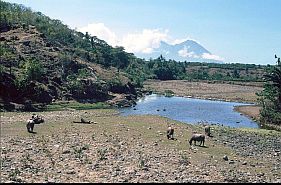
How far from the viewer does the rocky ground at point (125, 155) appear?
3042 cm

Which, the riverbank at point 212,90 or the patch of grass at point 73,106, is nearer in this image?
the patch of grass at point 73,106

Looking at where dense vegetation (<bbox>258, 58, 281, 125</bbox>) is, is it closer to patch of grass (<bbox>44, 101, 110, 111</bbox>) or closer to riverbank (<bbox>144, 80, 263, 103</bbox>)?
patch of grass (<bbox>44, 101, 110, 111</bbox>)

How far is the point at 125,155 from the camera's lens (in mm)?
37250

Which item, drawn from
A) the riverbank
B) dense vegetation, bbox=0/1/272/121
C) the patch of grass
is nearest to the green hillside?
dense vegetation, bbox=0/1/272/121

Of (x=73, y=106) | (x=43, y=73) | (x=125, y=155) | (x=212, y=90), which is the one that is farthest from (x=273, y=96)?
(x=212, y=90)

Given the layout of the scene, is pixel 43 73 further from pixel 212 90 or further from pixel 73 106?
pixel 212 90

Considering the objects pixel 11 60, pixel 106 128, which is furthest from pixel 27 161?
pixel 11 60

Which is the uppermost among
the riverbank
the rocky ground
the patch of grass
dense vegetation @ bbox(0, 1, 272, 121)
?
dense vegetation @ bbox(0, 1, 272, 121)

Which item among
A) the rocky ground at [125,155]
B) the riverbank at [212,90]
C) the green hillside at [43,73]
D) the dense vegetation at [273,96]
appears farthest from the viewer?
the riverbank at [212,90]

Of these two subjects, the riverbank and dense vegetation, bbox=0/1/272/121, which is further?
the riverbank

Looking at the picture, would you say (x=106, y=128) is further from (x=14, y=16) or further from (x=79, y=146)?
(x=14, y=16)

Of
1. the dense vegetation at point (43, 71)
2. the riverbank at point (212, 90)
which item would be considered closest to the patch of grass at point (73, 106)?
the dense vegetation at point (43, 71)

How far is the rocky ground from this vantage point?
30.4 metres

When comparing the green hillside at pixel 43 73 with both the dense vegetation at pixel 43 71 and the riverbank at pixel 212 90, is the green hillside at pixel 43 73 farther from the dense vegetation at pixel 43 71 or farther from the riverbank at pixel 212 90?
the riverbank at pixel 212 90
